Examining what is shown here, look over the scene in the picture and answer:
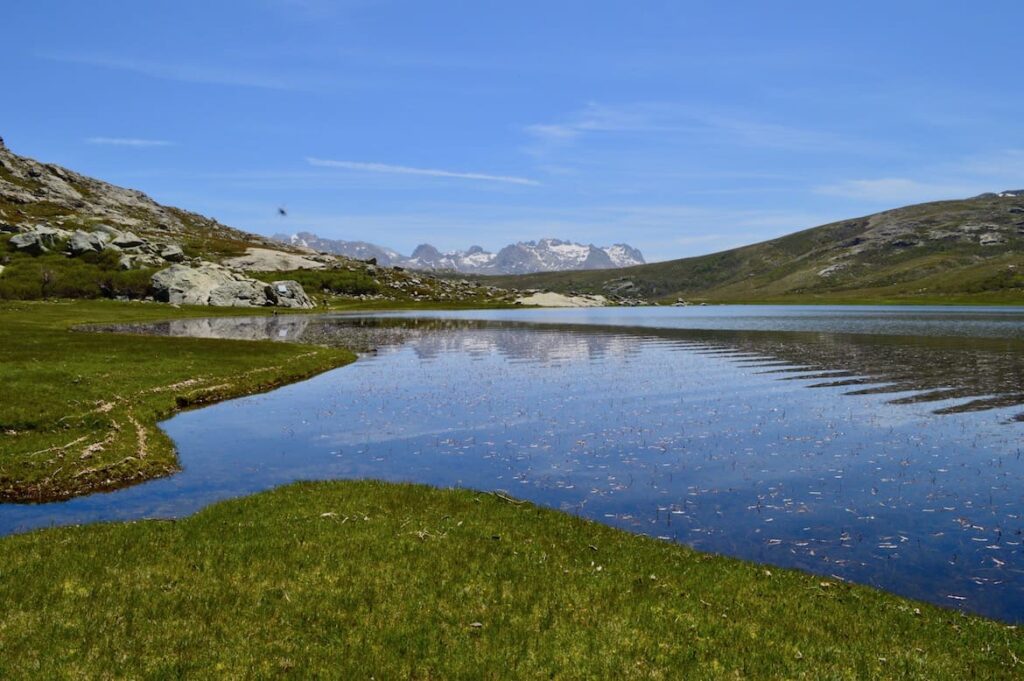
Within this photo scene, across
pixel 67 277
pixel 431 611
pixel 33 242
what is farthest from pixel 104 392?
pixel 33 242

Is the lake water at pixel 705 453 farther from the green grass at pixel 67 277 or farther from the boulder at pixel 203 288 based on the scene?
the boulder at pixel 203 288

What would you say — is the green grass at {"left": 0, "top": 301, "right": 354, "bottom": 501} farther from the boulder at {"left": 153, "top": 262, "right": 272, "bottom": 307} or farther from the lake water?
the boulder at {"left": 153, "top": 262, "right": 272, "bottom": 307}

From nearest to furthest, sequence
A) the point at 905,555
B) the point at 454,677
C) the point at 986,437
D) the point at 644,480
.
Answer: the point at 454,677, the point at 905,555, the point at 644,480, the point at 986,437

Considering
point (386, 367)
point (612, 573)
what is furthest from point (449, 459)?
point (386, 367)

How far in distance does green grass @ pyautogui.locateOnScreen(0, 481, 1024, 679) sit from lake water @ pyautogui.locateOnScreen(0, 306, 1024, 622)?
14.9ft

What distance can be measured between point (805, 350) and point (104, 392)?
8897 centimetres

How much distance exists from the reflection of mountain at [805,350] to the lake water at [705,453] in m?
0.76

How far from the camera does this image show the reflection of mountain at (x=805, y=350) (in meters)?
58.5

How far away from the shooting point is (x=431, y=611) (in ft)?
53.5

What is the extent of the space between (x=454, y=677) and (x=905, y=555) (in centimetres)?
1827

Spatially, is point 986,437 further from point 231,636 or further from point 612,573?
point 231,636

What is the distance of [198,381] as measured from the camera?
5641 centimetres

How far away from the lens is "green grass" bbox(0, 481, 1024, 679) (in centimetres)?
1395

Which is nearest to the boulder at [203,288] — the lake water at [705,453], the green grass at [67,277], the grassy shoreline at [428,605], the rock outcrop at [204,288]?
the rock outcrop at [204,288]
